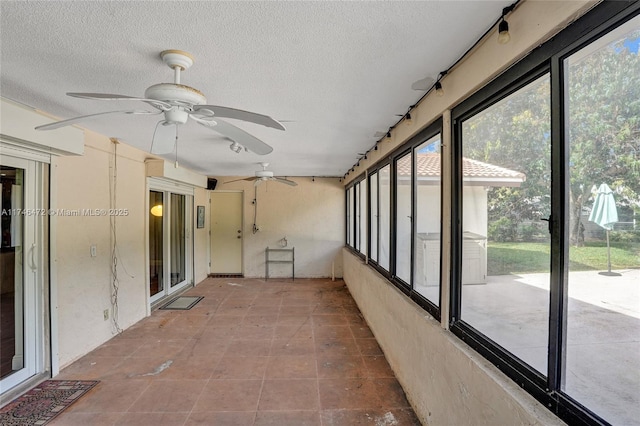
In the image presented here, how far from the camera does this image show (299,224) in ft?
22.5

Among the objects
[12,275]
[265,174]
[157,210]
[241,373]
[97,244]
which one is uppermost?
[265,174]

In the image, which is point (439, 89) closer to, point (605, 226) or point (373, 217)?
point (605, 226)

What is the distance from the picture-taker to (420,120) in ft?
7.57

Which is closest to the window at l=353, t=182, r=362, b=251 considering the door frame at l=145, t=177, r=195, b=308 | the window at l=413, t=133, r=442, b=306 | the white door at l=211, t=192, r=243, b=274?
the white door at l=211, t=192, r=243, b=274

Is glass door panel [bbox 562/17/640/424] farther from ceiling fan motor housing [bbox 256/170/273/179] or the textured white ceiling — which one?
ceiling fan motor housing [bbox 256/170/273/179]

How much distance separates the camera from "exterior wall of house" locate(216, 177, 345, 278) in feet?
→ 22.4

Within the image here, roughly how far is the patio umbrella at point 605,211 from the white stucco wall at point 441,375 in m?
0.64

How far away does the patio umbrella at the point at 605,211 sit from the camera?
943mm

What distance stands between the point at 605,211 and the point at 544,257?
1.03 ft

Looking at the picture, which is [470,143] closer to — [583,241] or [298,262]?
[583,241]

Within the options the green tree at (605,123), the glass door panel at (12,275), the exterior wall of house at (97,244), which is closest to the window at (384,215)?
the green tree at (605,123)

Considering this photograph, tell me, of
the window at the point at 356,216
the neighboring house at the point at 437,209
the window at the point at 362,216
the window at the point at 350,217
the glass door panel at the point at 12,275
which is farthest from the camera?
the window at the point at 350,217

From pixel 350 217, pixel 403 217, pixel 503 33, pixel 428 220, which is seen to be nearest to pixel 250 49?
pixel 503 33

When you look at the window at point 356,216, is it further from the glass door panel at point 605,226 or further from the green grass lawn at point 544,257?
the glass door panel at point 605,226
